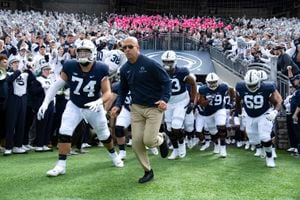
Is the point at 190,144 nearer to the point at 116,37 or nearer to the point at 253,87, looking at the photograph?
the point at 253,87

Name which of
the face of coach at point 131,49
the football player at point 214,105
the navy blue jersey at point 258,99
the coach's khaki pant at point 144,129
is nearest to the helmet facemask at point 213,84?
the football player at point 214,105

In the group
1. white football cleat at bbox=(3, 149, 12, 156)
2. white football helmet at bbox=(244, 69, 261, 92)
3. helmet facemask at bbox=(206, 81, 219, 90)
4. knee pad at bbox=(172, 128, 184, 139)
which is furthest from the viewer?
helmet facemask at bbox=(206, 81, 219, 90)

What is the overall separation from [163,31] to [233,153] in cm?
1385

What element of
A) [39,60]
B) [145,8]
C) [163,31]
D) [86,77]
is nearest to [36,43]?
[39,60]

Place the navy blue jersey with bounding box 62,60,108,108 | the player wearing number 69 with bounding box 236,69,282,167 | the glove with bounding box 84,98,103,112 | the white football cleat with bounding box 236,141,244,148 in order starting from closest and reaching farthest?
the glove with bounding box 84,98,103,112 → the navy blue jersey with bounding box 62,60,108,108 → the player wearing number 69 with bounding box 236,69,282,167 → the white football cleat with bounding box 236,141,244,148

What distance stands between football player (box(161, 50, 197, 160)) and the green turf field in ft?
1.11

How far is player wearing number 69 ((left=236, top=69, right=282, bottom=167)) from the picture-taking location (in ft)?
26.6

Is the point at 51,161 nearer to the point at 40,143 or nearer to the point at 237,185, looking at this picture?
the point at 40,143

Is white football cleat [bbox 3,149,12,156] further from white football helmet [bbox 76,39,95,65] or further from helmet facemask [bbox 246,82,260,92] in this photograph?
helmet facemask [bbox 246,82,260,92]

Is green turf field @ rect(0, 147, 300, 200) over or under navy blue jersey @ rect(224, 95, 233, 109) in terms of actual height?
under

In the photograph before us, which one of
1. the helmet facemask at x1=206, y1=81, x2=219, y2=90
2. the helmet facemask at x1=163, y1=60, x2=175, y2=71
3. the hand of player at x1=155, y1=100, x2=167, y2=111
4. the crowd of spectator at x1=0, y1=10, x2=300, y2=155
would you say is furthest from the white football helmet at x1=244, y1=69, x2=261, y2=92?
the crowd of spectator at x1=0, y1=10, x2=300, y2=155

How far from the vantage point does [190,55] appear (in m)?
21.1

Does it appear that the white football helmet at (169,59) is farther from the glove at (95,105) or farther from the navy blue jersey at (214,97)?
the glove at (95,105)

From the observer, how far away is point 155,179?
6672mm
